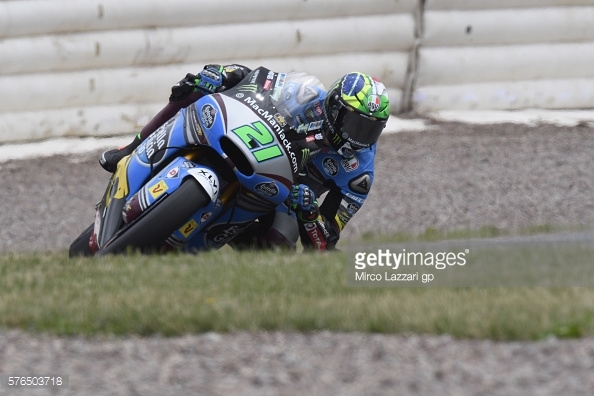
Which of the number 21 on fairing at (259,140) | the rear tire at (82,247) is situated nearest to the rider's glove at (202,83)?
the number 21 on fairing at (259,140)

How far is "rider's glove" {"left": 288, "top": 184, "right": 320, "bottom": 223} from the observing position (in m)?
6.45

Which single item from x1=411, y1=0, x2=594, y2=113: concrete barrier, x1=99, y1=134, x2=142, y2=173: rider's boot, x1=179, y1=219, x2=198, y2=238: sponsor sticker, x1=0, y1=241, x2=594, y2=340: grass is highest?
x1=0, y1=241, x2=594, y2=340: grass

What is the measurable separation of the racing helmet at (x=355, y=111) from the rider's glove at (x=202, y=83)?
810 millimetres

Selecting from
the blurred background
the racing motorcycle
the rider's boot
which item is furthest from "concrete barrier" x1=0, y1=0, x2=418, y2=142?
the racing motorcycle

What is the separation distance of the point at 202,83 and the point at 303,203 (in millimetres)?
1059

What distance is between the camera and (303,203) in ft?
21.2

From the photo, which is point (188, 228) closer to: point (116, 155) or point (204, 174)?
point (204, 174)

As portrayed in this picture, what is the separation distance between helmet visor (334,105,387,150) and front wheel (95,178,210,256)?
0.99 metres

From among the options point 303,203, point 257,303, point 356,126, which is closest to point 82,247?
point 303,203

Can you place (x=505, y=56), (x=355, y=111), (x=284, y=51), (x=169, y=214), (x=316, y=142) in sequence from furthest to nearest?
(x=505, y=56) < (x=284, y=51) < (x=316, y=142) < (x=355, y=111) < (x=169, y=214)

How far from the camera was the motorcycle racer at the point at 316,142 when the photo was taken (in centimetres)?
631

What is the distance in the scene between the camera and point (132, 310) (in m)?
4.45

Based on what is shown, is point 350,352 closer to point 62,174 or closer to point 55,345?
point 55,345

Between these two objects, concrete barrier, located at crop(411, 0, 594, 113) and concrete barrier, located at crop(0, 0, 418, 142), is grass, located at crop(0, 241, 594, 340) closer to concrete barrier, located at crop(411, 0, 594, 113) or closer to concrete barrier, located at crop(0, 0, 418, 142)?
concrete barrier, located at crop(0, 0, 418, 142)
